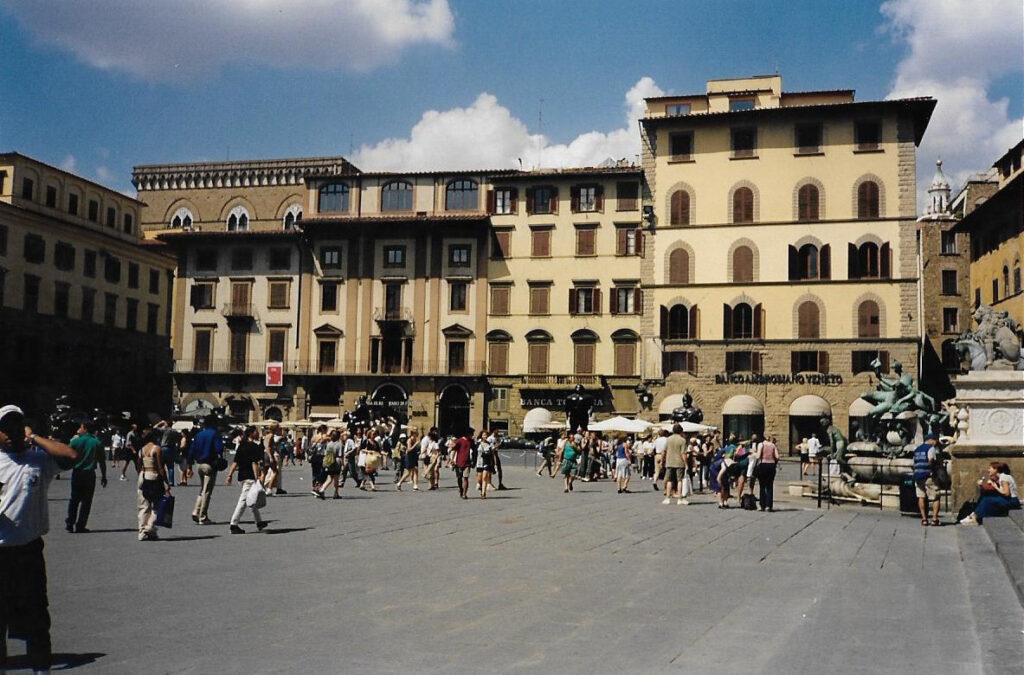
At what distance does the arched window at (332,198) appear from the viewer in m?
57.4

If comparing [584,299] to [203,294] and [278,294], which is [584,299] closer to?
[278,294]

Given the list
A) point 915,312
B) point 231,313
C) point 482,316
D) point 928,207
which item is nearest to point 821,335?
point 915,312

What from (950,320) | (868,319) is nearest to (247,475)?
(868,319)

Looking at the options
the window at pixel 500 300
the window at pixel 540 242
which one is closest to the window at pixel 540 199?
the window at pixel 540 242

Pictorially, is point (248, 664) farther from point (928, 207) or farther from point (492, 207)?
point (928, 207)

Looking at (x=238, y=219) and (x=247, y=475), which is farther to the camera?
(x=238, y=219)

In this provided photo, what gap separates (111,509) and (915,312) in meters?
39.9

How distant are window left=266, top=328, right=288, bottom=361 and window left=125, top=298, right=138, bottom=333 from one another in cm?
895

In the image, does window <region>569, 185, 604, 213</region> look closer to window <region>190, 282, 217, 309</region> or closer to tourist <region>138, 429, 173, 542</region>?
window <region>190, 282, 217, 309</region>

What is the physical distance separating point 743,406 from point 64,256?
3716cm

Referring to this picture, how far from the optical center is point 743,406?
159 feet

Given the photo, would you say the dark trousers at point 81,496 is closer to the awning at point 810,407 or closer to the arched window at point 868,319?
the awning at point 810,407

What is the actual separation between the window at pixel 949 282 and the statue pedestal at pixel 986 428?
1941 inches

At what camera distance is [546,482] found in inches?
1142
